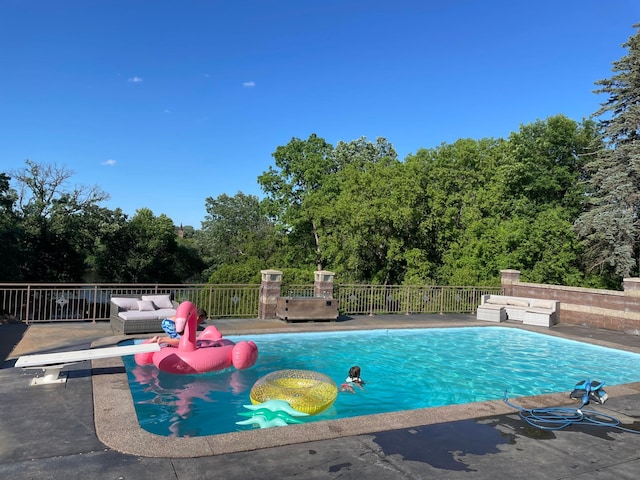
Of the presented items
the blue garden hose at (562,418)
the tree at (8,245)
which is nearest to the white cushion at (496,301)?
the blue garden hose at (562,418)

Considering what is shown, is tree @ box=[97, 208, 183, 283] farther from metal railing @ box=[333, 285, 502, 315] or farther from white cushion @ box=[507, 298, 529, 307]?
white cushion @ box=[507, 298, 529, 307]

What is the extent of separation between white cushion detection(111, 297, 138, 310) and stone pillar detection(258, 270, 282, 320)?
150 inches

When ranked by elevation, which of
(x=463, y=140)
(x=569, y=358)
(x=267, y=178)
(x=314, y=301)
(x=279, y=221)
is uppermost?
(x=463, y=140)

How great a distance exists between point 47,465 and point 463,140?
29974 millimetres

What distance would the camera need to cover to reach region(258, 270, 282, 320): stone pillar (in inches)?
543

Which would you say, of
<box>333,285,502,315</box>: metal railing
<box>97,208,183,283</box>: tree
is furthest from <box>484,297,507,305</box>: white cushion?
<box>97,208,183,283</box>: tree

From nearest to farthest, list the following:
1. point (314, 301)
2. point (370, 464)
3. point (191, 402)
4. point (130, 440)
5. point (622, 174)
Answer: point (370, 464), point (130, 440), point (191, 402), point (314, 301), point (622, 174)

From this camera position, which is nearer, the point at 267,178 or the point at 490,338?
the point at 490,338

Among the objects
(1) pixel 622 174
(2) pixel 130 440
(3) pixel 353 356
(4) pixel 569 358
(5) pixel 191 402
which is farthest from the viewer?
(1) pixel 622 174

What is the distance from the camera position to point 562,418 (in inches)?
232

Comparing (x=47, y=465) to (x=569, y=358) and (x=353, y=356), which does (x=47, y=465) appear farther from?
(x=569, y=358)

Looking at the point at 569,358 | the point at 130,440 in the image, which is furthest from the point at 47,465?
the point at 569,358

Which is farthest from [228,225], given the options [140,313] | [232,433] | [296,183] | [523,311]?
[232,433]

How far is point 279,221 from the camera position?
34.0 metres
